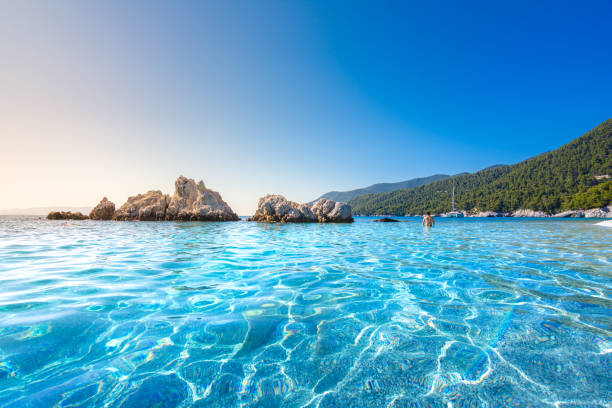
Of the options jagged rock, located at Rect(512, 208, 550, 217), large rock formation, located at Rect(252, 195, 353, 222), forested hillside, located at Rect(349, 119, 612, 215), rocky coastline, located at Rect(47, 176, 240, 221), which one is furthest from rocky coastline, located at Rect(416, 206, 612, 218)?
rocky coastline, located at Rect(47, 176, 240, 221)

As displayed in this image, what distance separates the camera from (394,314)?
4223 millimetres

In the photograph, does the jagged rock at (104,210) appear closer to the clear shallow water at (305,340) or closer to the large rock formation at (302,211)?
the large rock formation at (302,211)

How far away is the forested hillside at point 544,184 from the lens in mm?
109812

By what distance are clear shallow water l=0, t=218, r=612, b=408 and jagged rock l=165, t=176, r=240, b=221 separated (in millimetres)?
42444

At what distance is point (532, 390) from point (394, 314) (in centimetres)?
199

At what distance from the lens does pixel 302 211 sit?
4203 cm

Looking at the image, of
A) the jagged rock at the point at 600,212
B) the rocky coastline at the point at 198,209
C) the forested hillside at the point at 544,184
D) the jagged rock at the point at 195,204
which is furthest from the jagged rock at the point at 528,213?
the jagged rock at the point at 195,204

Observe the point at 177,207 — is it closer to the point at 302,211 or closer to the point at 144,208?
the point at 144,208

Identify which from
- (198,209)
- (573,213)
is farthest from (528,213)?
(198,209)

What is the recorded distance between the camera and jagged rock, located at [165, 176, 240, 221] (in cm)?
4775

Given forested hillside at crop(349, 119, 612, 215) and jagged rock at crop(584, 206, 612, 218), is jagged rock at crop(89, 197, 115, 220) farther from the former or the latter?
jagged rock at crop(584, 206, 612, 218)

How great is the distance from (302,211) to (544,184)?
5800 inches

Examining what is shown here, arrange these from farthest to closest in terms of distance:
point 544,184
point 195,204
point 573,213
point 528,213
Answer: point 544,184, point 528,213, point 573,213, point 195,204

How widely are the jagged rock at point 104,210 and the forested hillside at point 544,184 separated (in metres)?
142
